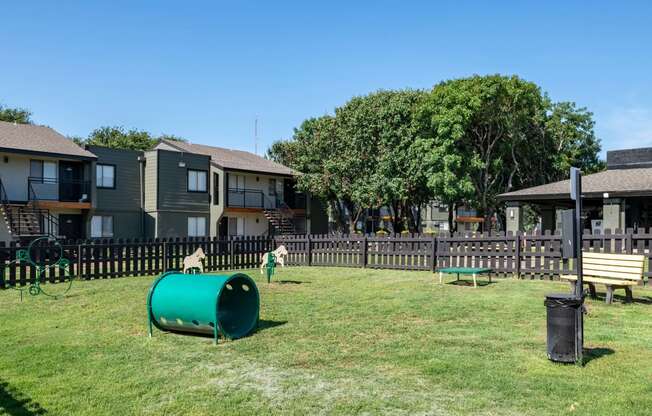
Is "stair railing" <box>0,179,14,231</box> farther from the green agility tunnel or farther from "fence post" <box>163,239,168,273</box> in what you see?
the green agility tunnel

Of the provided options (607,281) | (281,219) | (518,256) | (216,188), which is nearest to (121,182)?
(216,188)

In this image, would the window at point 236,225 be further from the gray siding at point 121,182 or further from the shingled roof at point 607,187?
the shingled roof at point 607,187

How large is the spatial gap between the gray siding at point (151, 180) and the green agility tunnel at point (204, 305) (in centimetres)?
2661

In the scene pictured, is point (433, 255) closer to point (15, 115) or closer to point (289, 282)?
point (289, 282)

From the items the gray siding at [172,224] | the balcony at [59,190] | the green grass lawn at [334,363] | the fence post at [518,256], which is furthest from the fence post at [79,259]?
the gray siding at [172,224]

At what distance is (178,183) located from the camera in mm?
35312

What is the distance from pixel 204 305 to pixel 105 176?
27.8 metres

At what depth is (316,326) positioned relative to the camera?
877 centimetres

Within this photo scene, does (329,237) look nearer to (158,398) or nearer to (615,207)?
(615,207)

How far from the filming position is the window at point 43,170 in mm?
29733

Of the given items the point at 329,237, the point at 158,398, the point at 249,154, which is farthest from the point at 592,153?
the point at 158,398

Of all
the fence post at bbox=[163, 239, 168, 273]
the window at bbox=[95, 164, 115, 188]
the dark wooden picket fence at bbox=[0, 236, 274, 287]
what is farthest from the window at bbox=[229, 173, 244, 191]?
the fence post at bbox=[163, 239, 168, 273]

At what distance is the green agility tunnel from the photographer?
777 centimetres

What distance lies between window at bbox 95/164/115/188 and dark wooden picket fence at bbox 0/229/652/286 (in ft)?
50.2
